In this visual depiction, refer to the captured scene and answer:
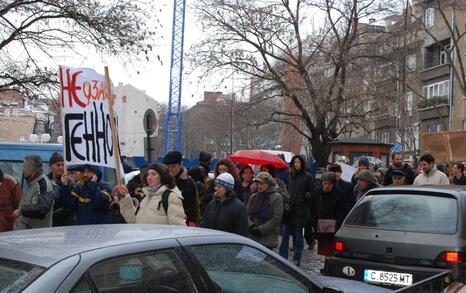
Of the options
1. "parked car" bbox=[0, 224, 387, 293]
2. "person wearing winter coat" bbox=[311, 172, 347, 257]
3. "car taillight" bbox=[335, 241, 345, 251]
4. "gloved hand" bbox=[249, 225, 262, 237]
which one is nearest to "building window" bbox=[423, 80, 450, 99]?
"person wearing winter coat" bbox=[311, 172, 347, 257]

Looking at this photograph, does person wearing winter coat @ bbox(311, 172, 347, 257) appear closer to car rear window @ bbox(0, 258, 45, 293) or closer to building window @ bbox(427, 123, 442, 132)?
car rear window @ bbox(0, 258, 45, 293)

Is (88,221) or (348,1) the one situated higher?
(348,1)

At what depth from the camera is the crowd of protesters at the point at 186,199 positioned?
6.16 meters

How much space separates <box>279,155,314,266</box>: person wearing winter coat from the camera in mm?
9984

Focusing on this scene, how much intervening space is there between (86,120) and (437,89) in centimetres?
Answer: 4279

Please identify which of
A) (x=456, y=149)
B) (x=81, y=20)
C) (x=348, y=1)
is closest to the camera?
(x=81, y=20)

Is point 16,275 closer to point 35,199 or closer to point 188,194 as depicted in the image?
point 35,199

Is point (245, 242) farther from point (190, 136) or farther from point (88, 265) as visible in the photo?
point (190, 136)

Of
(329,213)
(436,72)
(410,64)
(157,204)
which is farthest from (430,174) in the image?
(436,72)

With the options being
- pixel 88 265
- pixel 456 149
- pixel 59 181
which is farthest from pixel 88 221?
pixel 456 149

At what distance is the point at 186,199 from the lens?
7.53 m

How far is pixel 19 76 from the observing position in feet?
45.6

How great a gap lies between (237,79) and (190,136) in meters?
54.6

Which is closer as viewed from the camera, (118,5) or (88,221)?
(88,221)
